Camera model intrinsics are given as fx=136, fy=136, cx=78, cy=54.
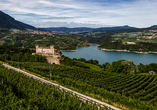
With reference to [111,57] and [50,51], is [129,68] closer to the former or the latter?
[50,51]

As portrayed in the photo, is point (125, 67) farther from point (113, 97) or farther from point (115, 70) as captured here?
point (113, 97)

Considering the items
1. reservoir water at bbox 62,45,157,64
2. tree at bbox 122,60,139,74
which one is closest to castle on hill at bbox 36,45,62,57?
tree at bbox 122,60,139,74

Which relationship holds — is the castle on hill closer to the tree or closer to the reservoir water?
the tree

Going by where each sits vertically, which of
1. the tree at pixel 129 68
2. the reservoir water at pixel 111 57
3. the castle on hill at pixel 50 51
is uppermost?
the castle on hill at pixel 50 51

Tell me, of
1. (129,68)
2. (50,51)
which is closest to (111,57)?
(50,51)

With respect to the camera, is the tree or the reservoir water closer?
the tree

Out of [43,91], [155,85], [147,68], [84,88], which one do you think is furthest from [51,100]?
[147,68]

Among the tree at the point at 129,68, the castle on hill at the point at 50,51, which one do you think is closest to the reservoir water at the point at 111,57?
the castle on hill at the point at 50,51

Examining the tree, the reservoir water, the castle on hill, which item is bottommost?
the reservoir water

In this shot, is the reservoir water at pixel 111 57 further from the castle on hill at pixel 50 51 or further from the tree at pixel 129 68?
the tree at pixel 129 68

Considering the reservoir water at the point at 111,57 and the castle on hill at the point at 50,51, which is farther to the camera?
the reservoir water at the point at 111,57

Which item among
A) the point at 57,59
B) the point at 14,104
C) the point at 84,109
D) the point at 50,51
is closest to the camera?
the point at 14,104
